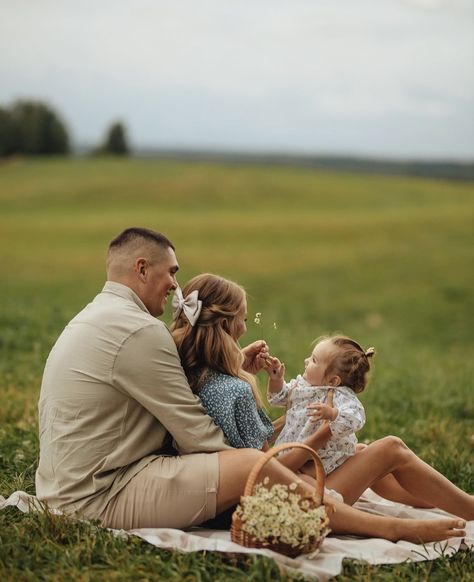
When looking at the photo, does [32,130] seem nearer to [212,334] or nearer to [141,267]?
[141,267]

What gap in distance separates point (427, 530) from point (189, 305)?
189 centimetres

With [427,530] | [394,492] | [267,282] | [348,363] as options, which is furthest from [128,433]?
[267,282]

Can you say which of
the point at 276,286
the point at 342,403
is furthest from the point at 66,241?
the point at 342,403

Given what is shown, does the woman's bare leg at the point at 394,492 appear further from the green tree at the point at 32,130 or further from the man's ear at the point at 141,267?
the green tree at the point at 32,130

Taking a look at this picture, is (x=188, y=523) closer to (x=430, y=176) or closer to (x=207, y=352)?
A: (x=207, y=352)

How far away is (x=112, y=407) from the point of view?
181 inches

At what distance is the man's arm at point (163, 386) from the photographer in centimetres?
452

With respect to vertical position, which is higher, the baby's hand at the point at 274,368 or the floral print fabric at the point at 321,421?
the baby's hand at the point at 274,368

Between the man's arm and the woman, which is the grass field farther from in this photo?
the man's arm

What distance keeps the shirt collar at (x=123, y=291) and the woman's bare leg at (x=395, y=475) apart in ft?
5.15

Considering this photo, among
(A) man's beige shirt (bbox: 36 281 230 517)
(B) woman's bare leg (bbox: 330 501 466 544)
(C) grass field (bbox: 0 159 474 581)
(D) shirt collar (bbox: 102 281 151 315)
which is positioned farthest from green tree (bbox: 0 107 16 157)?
(B) woman's bare leg (bbox: 330 501 466 544)

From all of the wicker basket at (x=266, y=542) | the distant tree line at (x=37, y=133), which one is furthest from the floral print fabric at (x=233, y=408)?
the distant tree line at (x=37, y=133)

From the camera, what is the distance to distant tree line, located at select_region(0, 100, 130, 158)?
8688cm

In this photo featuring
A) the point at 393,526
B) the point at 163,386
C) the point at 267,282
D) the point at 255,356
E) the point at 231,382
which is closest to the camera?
the point at 163,386
